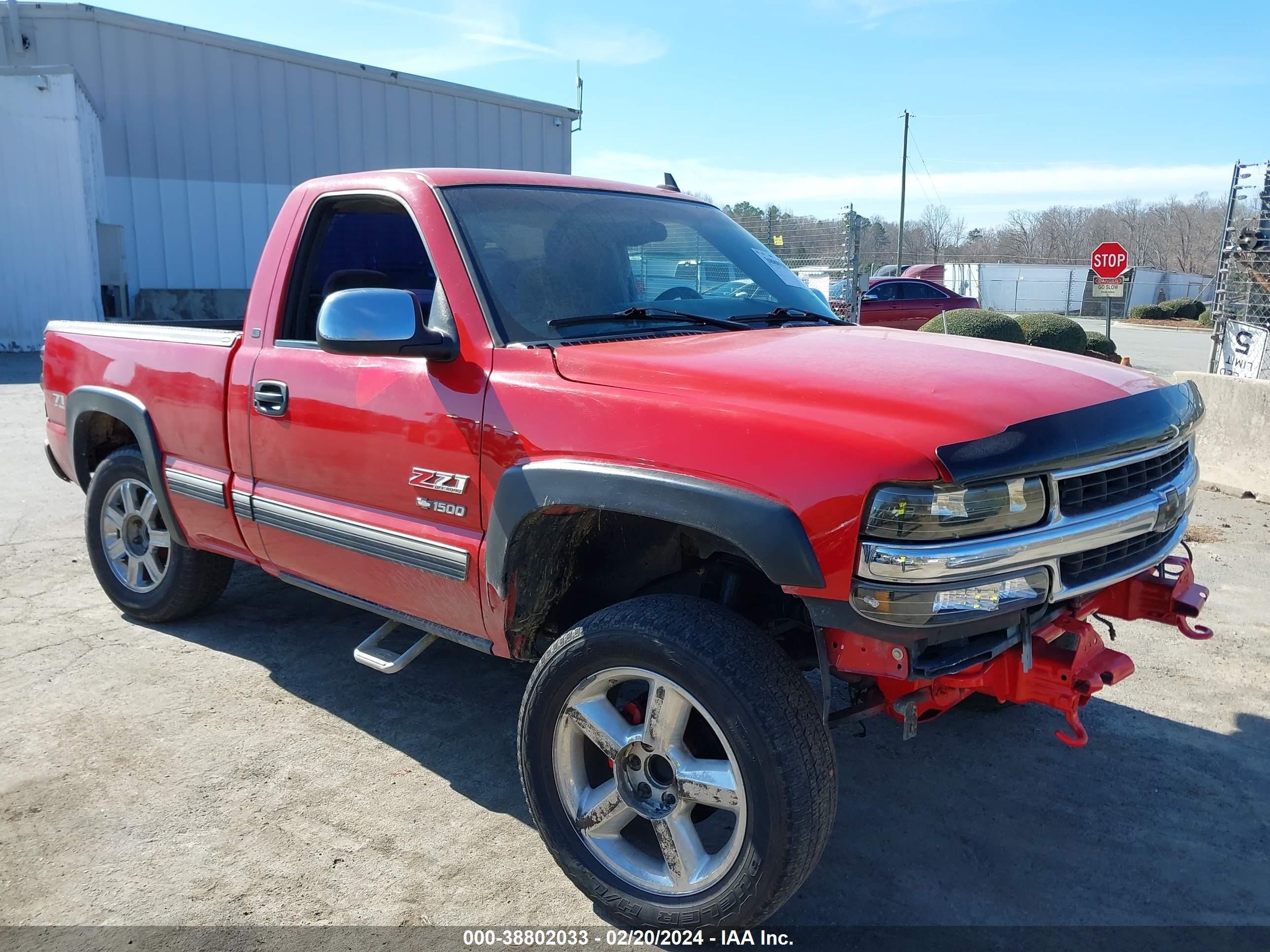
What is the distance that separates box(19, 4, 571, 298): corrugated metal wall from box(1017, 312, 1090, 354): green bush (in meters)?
13.5

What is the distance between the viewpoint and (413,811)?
3.13 metres

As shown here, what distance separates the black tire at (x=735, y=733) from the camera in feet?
7.41

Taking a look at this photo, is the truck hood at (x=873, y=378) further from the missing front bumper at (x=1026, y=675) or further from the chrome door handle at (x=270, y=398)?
the chrome door handle at (x=270, y=398)

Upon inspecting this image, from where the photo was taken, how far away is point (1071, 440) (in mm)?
2268

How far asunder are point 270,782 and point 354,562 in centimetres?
80

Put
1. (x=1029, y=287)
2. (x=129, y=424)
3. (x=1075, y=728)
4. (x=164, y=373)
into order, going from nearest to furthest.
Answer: (x=1075, y=728) → (x=164, y=373) → (x=129, y=424) → (x=1029, y=287)

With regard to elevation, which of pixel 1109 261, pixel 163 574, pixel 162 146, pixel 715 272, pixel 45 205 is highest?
pixel 162 146

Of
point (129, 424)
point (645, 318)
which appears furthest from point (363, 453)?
point (129, 424)

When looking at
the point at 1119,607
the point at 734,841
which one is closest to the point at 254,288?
the point at 734,841

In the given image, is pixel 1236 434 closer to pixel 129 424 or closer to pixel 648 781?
pixel 648 781

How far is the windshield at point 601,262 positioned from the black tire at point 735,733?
3.22 ft

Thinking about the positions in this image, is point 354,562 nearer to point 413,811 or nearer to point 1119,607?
point 413,811

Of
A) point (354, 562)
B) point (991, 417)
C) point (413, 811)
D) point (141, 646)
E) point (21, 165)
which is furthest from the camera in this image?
point (21, 165)

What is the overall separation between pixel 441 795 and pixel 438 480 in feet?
3.59
